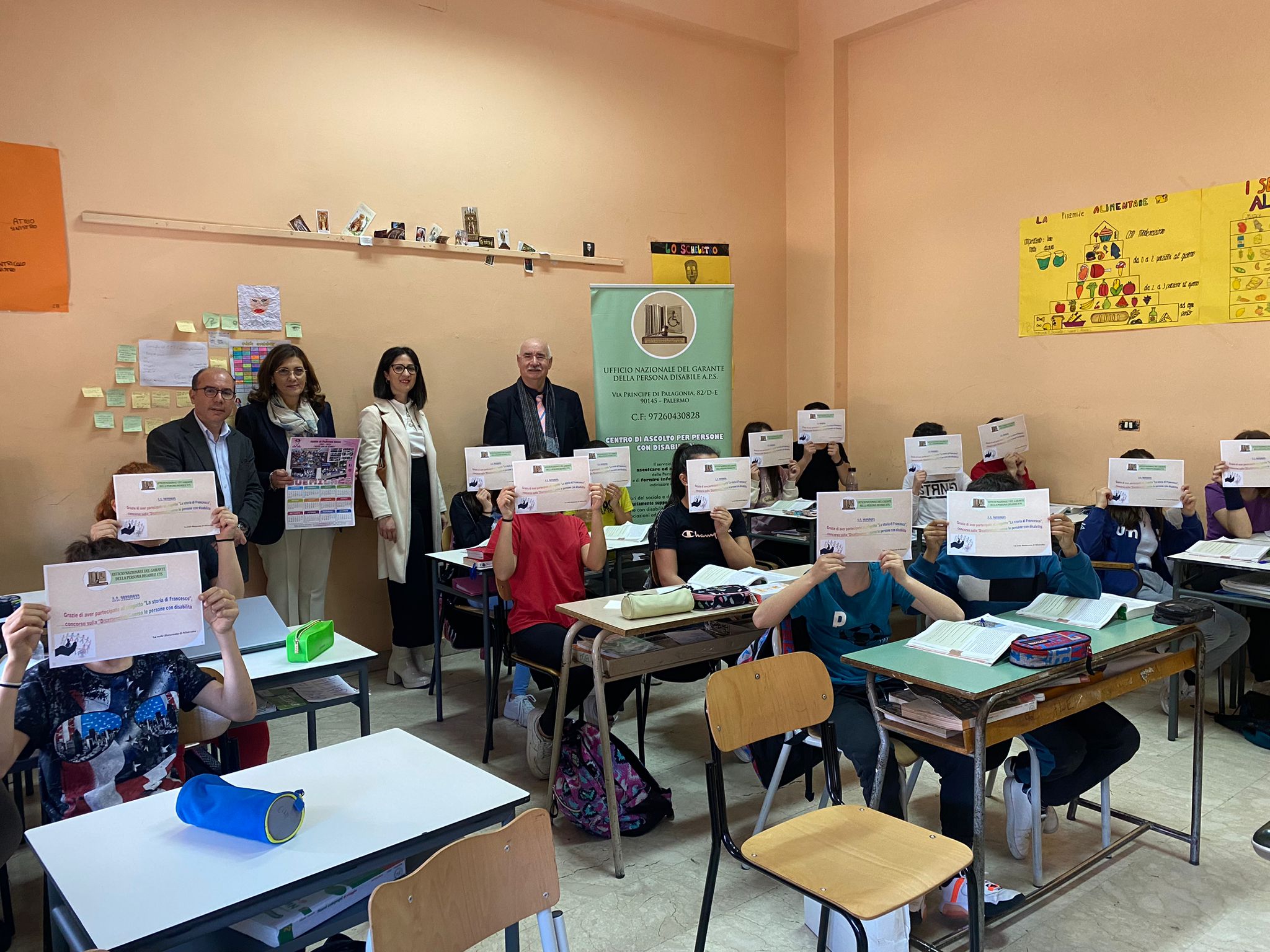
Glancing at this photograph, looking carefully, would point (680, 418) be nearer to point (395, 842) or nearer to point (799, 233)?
point (799, 233)

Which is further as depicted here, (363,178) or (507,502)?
(363,178)

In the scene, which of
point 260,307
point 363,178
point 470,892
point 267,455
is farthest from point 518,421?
point 470,892

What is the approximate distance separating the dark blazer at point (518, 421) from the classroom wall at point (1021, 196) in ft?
7.84

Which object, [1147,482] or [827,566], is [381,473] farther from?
[1147,482]

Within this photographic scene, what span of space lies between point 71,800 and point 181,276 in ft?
10.4

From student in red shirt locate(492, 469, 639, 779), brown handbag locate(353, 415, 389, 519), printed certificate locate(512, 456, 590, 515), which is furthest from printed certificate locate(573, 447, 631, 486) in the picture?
brown handbag locate(353, 415, 389, 519)

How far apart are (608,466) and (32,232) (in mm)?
2787

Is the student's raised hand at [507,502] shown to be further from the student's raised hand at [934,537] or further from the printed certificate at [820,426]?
the printed certificate at [820,426]

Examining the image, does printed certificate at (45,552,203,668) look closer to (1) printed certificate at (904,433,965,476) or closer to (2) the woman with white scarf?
(2) the woman with white scarf

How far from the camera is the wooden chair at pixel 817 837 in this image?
1.83 metres

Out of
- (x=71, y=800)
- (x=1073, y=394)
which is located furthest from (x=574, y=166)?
(x=71, y=800)

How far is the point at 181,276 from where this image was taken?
450 centimetres

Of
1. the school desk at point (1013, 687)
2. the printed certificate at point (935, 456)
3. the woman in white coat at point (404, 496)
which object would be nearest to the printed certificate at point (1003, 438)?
the printed certificate at point (935, 456)

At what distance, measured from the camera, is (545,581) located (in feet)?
11.7
